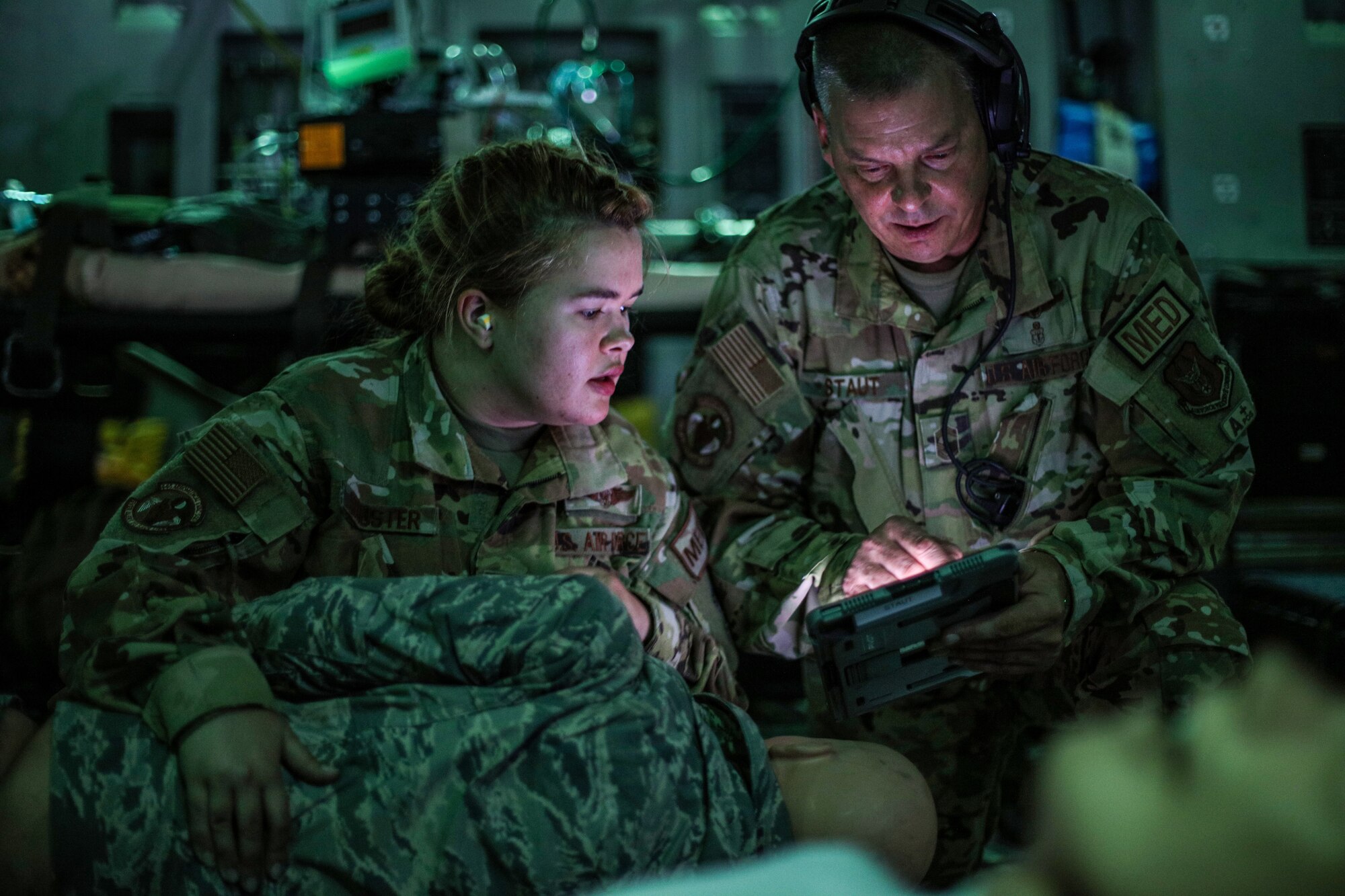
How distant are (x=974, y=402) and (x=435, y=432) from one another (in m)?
0.74

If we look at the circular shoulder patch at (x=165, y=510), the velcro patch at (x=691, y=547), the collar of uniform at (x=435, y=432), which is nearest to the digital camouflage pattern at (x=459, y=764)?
the circular shoulder patch at (x=165, y=510)

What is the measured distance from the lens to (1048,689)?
1502 millimetres

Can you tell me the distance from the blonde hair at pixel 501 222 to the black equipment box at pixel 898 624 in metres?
0.54

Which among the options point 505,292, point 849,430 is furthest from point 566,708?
point 849,430

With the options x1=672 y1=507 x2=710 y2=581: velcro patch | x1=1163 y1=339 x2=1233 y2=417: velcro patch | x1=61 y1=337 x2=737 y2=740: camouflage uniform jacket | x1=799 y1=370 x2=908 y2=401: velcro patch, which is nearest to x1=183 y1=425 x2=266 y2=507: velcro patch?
x1=61 y1=337 x2=737 y2=740: camouflage uniform jacket

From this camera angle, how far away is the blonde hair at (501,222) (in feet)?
4.32

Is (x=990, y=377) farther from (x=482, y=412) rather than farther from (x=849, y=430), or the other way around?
(x=482, y=412)

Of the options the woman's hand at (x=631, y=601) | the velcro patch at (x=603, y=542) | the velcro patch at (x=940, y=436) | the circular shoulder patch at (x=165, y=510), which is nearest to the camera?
the circular shoulder patch at (x=165, y=510)

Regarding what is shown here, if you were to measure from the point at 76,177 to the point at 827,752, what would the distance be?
8.47 ft

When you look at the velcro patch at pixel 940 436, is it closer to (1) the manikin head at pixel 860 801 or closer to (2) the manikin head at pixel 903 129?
(2) the manikin head at pixel 903 129

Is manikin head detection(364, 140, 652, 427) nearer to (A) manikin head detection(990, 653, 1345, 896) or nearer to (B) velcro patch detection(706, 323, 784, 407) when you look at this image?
(B) velcro patch detection(706, 323, 784, 407)

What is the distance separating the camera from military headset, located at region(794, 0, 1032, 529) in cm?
137

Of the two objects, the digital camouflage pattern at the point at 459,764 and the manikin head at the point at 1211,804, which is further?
the digital camouflage pattern at the point at 459,764

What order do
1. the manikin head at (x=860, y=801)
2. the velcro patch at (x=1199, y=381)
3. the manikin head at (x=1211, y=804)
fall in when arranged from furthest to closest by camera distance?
the velcro patch at (x=1199, y=381)
the manikin head at (x=860, y=801)
the manikin head at (x=1211, y=804)
